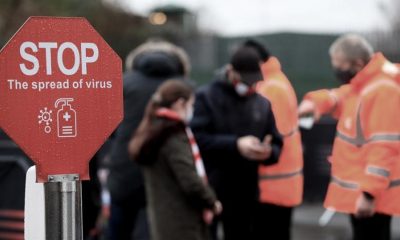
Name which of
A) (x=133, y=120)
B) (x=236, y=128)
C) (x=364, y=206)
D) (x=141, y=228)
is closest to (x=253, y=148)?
(x=236, y=128)

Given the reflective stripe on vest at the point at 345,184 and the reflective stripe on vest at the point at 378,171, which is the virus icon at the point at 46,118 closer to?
the reflective stripe on vest at the point at 378,171

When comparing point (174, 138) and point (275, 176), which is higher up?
point (174, 138)

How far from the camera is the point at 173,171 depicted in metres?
5.18

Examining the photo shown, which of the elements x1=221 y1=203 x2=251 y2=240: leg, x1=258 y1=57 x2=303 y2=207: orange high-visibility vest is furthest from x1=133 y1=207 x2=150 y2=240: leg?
x1=258 y1=57 x2=303 y2=207: orange high-visibility vest

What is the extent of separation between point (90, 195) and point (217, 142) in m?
1.37

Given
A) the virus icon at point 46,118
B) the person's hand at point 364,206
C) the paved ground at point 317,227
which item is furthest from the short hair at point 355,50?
the paved ground at point 317,227

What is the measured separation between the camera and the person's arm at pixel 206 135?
562 centimetres

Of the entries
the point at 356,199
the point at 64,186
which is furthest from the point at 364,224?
the point at 64,186


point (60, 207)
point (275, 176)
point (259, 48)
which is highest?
point (259, 48)

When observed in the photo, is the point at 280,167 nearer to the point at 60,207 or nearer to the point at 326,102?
the point at 326,102

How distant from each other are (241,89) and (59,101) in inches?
119

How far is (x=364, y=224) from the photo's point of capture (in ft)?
16.9

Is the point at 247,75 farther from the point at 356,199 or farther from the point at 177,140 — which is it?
the point at 356,199

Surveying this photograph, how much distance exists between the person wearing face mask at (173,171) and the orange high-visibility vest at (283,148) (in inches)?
27.3
